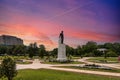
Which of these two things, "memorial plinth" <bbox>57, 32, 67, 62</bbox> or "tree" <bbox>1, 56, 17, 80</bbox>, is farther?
"memorial plinth" <bbox>57, 32, 67, 62</bbox>

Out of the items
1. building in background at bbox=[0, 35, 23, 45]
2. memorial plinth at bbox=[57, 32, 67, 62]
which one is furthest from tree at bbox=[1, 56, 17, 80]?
building in background at bbox=[0, 35, 23, 45]

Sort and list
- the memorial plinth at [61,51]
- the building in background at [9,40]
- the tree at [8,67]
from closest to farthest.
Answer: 1. the tree at [8,67]
2. the memorial plinth at [61,51]
3. the building in background at [9,40]

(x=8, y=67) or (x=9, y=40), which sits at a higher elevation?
(x=9, y=40)

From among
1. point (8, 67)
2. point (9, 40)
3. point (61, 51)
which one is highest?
point (9, 40)

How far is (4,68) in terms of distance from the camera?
20.0 m

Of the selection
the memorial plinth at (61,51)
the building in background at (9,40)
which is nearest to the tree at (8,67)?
the memorial plinth at (61,51)

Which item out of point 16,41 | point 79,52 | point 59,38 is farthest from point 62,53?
Result: point 16,41

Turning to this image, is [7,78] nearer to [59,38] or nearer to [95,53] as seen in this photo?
[59,38]

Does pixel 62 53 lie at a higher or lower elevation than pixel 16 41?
lower

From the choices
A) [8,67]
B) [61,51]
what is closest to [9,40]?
[61,51]

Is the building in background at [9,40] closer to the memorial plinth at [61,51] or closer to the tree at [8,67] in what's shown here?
the memorial plinth at [61,51]

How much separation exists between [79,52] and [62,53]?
5205 cm

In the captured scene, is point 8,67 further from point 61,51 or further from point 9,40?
point 9,40

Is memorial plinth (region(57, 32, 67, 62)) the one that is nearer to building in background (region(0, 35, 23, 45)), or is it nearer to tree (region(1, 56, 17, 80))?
tree (region(1, 56, 17, 80))
